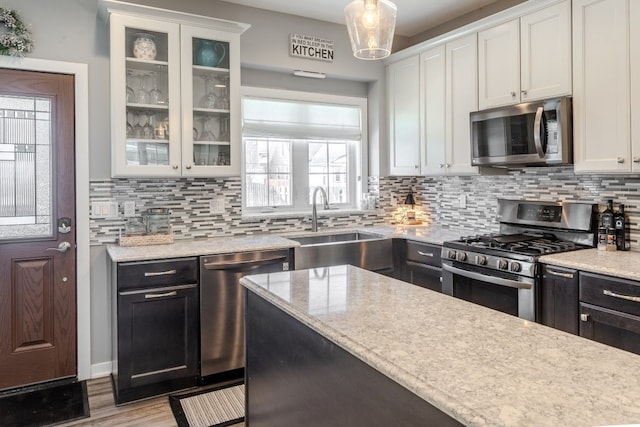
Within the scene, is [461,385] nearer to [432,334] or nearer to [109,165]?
[432,334]

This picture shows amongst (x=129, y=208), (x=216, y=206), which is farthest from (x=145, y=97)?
(x=216, y=206)

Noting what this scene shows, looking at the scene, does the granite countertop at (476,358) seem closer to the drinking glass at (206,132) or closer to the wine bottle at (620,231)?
the wine bottle at (620,231)

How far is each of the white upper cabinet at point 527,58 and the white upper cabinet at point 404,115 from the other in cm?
69

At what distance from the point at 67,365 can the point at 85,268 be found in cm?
65

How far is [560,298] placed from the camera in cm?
243

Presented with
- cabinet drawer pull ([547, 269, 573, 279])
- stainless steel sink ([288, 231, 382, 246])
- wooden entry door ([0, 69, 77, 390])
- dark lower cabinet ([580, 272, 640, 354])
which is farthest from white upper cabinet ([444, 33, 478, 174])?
wooden entry door ([0, 69, 77, 390])

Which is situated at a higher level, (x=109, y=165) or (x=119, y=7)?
(x=119, y=7)

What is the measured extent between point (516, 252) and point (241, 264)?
1692mm

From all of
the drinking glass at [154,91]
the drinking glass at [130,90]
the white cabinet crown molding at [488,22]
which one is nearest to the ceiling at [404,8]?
the white cabinet crown molding at [488,22]

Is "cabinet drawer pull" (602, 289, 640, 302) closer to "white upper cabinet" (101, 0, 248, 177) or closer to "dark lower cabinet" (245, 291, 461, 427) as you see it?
"dark lower cabinet" (245, 291, 461, 427)

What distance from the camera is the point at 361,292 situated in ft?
5.26

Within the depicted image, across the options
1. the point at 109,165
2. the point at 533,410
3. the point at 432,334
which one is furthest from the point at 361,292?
the point at 109,165

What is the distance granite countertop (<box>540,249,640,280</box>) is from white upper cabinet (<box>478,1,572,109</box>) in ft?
3.22

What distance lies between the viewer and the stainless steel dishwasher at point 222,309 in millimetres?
2871
